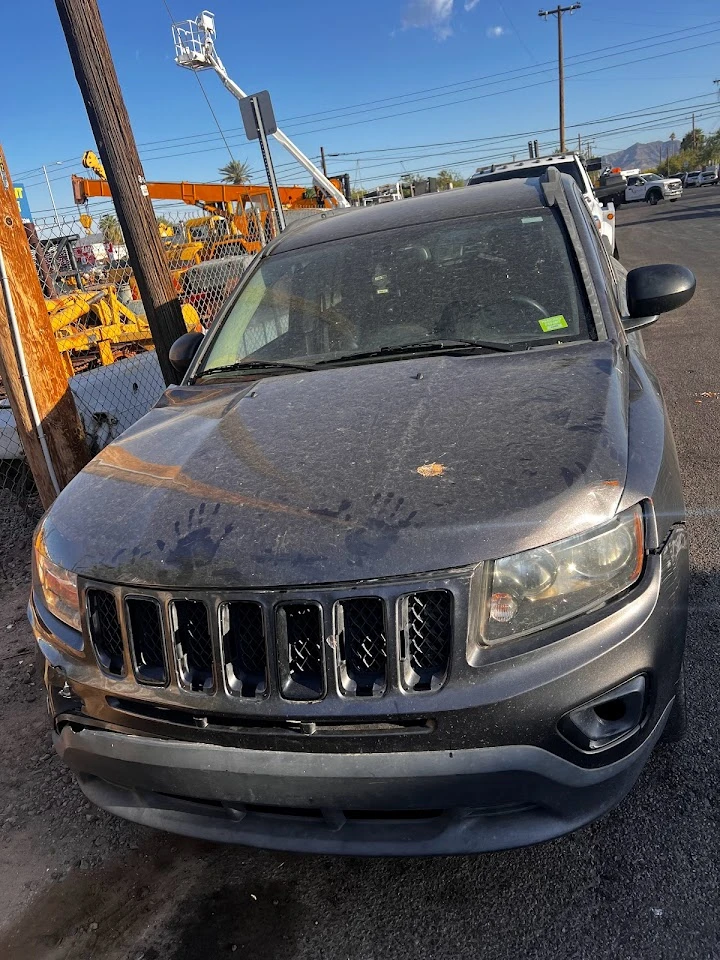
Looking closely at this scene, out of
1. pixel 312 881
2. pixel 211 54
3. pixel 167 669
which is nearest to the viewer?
pixel 167 669

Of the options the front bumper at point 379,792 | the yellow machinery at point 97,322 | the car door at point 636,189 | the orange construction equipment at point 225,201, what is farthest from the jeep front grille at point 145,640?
the car door at point 636,189

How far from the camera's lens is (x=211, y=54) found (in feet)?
63.9

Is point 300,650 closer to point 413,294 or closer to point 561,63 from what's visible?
point 413,294

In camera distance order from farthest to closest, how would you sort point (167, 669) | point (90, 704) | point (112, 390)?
point (112, 390)
point (90, 704)
point (167, 669)

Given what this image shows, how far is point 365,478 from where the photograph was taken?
2.00 meters

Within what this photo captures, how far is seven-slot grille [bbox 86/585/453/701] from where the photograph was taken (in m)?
1.72

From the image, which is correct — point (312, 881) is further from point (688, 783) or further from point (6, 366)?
point (6, 366)

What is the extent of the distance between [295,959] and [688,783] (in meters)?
1.31

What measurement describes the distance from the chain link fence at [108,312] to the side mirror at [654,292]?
208cm

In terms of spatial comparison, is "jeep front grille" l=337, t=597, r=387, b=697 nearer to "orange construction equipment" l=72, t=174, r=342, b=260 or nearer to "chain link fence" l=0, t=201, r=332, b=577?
"chain link fence" l=0, t=201, r=332, b=577

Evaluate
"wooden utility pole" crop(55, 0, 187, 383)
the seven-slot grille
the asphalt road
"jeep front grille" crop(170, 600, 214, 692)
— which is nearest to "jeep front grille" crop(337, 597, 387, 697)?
the seven-slot grille

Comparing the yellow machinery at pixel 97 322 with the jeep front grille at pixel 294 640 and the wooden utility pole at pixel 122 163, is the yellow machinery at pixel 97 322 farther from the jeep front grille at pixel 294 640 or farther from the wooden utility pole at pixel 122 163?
the jeep front grille at pixel 294 640

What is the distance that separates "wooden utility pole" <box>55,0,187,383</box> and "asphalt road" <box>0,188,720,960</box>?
12.3ft

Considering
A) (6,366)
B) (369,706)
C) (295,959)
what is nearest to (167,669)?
(369,706)
